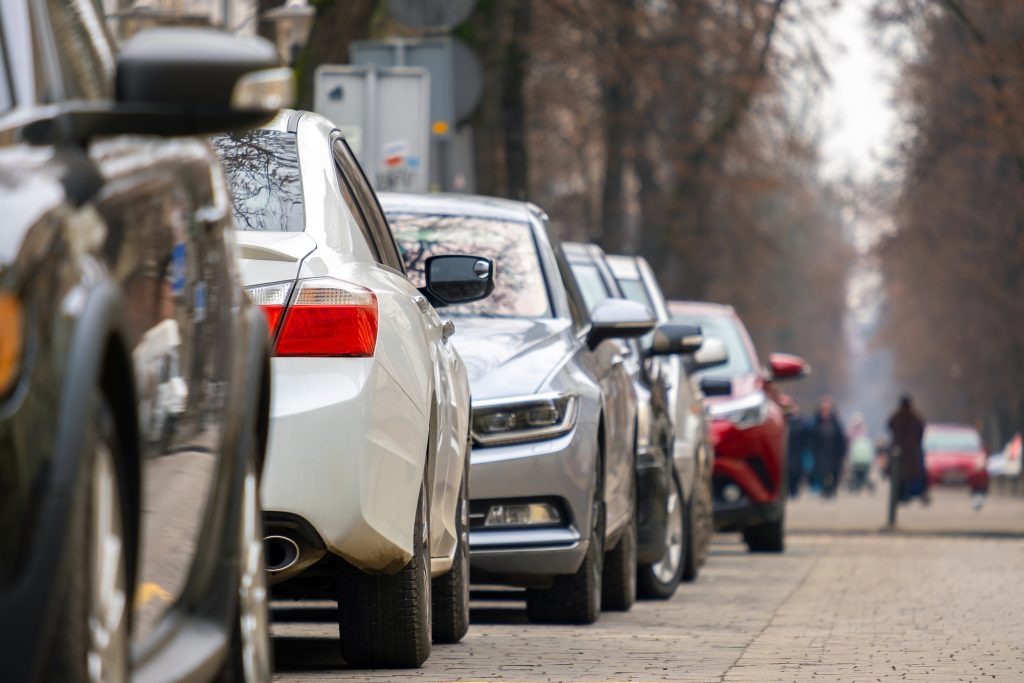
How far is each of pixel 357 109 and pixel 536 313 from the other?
25.2ft

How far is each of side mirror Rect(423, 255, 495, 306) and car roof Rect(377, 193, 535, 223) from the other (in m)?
2.05

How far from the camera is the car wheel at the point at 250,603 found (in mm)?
4602

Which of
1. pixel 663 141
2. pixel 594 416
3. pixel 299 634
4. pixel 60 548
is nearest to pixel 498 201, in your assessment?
pixel 594 416

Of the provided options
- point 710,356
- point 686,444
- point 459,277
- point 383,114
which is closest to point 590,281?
point 686,444

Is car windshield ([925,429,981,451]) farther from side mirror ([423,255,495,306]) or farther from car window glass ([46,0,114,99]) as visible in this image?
car window glass ([46,0,114,99])

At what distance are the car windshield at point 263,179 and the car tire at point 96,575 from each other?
3.43 metres

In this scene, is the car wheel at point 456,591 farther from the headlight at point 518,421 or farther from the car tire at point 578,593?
the car tire at point 578,593

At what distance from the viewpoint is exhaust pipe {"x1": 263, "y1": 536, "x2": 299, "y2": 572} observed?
6.53m

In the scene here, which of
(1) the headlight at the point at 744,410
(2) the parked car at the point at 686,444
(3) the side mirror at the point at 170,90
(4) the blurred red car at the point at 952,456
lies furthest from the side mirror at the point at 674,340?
(4) the blurred red car at the point at 952,456

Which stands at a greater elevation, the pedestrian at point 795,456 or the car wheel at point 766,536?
the car wheel at point 766,536

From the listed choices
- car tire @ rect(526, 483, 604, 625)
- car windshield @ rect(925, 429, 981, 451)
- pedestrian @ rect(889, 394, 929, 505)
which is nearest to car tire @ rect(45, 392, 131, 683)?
car tire @ rect(526, 483, 604, 625)

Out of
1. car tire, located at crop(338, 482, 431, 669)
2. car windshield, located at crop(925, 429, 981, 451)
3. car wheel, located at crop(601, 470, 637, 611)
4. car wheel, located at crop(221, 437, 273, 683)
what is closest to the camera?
car wheel, located at crop(221, 437, 273, 683)

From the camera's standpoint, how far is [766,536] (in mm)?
19406

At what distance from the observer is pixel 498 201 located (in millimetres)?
11039
